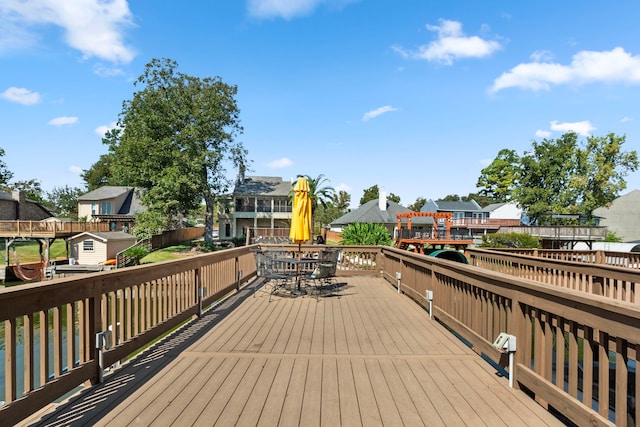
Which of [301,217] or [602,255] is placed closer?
[301,217]

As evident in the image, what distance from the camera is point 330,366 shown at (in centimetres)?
322

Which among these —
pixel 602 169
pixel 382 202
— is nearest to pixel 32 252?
pixel 382 202

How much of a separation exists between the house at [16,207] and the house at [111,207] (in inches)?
156

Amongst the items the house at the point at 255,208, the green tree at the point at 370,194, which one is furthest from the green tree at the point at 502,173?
the house at the point at 255,208

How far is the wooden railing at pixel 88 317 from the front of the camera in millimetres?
2066

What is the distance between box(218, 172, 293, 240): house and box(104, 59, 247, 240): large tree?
6.46 m

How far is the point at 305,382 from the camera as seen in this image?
2.87 metres

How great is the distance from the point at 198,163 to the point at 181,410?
83.9 ft

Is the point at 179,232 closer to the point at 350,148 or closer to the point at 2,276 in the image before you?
the point at 2,276

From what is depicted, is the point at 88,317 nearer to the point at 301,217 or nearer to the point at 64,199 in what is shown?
the point at 301,217

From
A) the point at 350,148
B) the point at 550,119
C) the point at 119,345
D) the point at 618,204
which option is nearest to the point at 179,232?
the point at 350,148

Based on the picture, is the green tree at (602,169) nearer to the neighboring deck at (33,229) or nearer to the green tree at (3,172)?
the neighboring deck at (33,229)

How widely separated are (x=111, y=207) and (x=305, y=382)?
39.2m

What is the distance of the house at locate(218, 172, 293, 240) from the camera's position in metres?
36.4
